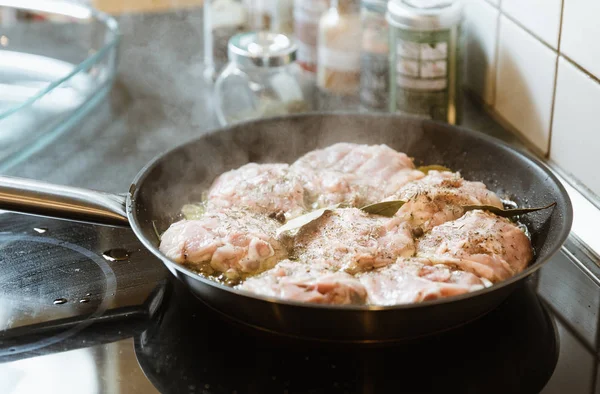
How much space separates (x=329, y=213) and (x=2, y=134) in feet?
2.64

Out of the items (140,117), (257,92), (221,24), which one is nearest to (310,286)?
(257,92)

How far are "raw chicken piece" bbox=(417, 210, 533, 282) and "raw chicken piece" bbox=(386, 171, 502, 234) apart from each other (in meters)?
0.03

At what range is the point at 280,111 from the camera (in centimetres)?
181

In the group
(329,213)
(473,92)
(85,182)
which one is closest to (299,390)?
(329,213)

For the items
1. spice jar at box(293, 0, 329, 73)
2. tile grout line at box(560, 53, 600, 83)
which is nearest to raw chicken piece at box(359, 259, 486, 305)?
tile grout line at box(560, 53, 600, 83)

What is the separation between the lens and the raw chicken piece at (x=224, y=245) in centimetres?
115

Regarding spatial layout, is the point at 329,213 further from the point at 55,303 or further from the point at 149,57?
the point at 149,57

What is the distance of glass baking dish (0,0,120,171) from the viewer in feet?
5.34

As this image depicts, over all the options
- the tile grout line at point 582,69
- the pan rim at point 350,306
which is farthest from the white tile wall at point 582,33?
the pan rim at point 350,306

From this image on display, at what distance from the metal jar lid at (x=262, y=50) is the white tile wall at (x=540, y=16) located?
0.49 metres

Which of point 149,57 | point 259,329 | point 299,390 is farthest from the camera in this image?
point 149,57

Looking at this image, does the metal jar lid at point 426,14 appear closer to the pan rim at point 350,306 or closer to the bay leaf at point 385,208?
the pan rim at point 350,306

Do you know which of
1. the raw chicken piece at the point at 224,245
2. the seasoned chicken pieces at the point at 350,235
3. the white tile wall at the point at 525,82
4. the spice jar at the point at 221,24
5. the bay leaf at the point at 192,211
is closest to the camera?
the seasoned chicken pieces at the point at 350,235

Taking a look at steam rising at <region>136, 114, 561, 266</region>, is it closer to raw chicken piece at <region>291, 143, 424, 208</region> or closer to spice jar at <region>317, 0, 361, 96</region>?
raw chicken piece at <region>291, 143, 424, 208</region>
